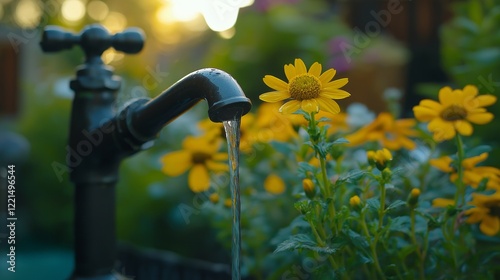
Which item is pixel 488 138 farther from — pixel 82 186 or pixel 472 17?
pixel 82 186

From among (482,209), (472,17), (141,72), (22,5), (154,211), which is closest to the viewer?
(482,209)

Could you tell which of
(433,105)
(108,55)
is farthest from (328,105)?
(108,55)

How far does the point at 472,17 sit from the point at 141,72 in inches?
118

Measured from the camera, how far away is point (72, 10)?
16.6 ft

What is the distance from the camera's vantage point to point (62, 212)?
7.51 feet

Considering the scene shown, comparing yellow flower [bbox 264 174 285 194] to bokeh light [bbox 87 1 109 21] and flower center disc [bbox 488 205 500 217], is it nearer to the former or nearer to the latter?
flower center disc [bbox 488 205 500 217]

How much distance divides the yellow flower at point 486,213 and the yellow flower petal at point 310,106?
12.2 inches

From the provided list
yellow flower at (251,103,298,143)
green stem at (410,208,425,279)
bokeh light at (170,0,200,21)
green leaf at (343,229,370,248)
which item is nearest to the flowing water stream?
green leaf at (343,229,370,248)

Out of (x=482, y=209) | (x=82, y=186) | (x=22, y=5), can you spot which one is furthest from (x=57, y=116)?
(x=22, y=5)

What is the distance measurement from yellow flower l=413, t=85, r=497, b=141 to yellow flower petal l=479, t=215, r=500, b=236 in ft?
0.43

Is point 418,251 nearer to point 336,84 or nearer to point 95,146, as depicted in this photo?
point 336,84

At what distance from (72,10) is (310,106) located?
15.8ft

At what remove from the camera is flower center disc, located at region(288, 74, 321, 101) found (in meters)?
0.66
